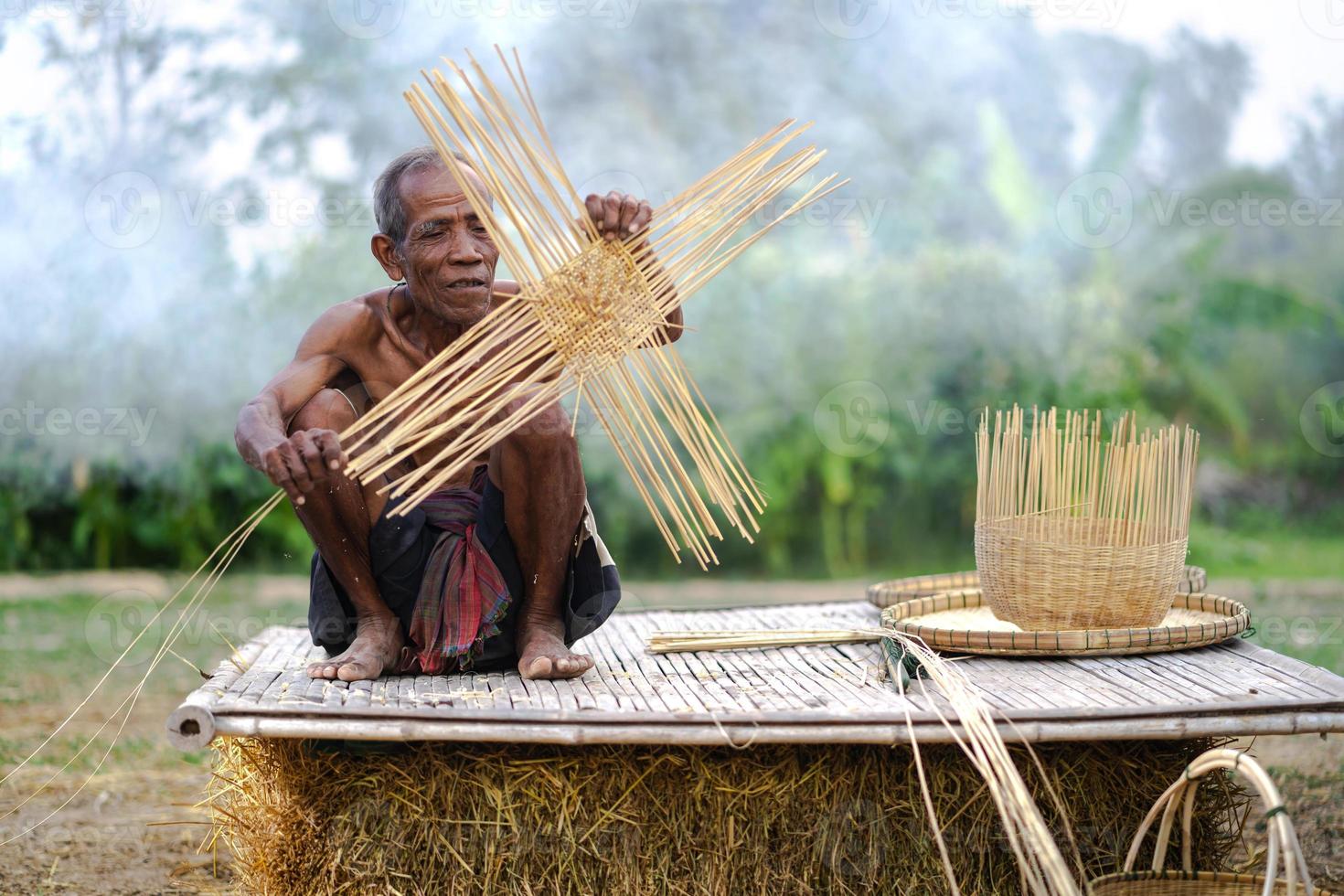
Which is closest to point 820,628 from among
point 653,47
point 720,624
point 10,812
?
point 720,624

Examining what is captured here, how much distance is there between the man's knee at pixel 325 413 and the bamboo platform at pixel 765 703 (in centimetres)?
50

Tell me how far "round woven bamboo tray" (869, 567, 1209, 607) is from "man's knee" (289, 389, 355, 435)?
60.0 inches

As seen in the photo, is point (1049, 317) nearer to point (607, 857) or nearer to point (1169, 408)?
point (1169, 408)

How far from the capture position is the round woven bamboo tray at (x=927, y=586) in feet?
11.4

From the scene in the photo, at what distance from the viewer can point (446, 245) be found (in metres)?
2.68

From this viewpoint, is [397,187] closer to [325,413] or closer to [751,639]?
[325,413]

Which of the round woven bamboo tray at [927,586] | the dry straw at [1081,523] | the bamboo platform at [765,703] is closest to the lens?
the bamboo platform at [765,703]

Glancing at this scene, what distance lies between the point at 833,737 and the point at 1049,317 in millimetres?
6558

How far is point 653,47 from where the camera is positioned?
9164 millimetres

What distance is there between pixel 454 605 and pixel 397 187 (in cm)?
88

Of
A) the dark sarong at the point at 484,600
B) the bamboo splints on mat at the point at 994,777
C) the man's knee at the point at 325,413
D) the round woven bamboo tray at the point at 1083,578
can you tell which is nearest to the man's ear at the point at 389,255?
the man's knee at the point at 325,413

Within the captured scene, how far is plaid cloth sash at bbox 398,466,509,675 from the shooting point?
2.69 m

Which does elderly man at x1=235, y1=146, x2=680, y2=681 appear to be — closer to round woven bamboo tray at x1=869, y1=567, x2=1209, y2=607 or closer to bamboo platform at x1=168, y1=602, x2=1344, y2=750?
bamboo platform at x1=168, y1=602, x2=1344, y2=750

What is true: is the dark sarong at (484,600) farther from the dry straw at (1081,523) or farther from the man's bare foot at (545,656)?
the dry straw at (1081,523)
